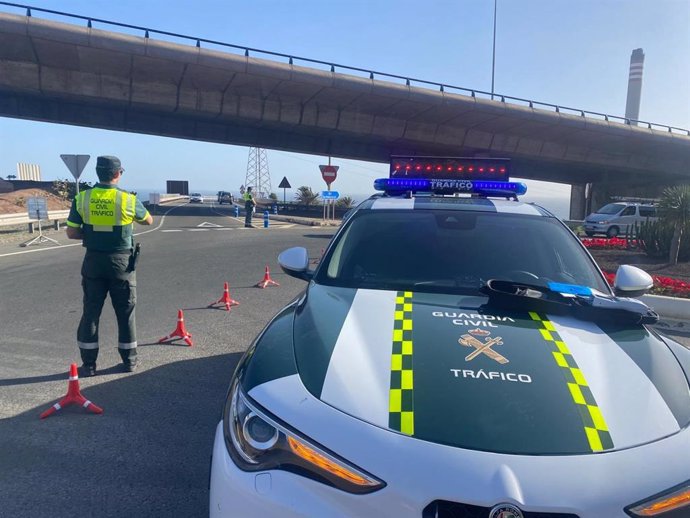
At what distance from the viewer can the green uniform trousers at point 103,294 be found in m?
4.98

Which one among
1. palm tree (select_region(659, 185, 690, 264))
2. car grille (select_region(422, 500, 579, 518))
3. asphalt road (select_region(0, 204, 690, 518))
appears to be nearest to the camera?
car grille (select_region(422, 500, 579, 518))

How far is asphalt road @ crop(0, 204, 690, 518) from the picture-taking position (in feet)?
10.4

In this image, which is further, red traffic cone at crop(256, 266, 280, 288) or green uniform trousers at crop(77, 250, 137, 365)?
red traffic cone at crop(256, 266, 280, 288)

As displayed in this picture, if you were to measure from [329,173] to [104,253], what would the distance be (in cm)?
2522

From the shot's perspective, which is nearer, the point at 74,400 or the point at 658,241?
the point at 74,400

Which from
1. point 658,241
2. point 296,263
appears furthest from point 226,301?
point 658,241

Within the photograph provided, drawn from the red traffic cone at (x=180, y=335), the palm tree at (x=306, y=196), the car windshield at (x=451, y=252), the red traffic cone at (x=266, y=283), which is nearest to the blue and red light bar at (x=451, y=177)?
Result: the car windshield at (x=451, y=252)

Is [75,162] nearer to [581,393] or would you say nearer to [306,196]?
[581,393]

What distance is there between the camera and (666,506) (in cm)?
180

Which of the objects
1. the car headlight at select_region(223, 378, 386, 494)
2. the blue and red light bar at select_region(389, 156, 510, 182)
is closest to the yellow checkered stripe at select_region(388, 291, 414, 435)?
the car headlight at select_region(223, 378, 386, 494)

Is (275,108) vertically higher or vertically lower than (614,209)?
higher

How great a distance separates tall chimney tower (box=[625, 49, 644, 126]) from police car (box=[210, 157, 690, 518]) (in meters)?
91.3

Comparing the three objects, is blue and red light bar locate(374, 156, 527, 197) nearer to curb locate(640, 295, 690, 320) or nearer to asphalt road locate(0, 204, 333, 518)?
asphalt road locate(0, 204, 333, 518)

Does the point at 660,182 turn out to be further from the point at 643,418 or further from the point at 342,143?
the point at 643,418
